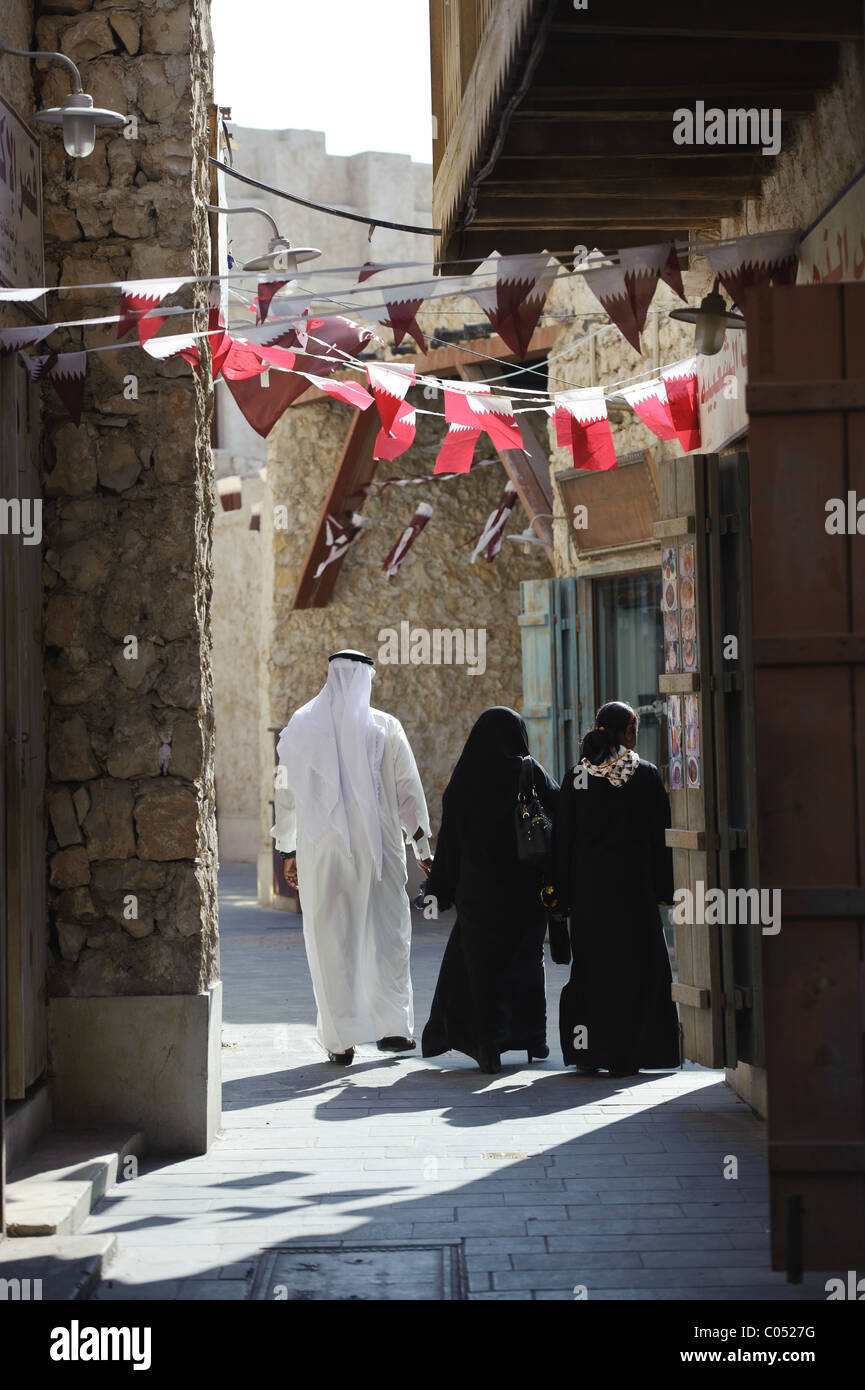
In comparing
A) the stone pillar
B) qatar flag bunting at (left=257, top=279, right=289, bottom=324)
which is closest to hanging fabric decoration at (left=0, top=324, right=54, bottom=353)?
the stone pillar

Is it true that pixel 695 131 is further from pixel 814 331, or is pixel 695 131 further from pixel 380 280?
pixel 380 280

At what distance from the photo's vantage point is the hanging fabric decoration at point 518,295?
18.9 ft

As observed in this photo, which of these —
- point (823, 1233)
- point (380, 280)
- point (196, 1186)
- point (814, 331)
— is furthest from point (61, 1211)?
point (380, 280)

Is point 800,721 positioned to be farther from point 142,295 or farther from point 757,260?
point 142,295

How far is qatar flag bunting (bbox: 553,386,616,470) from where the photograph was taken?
290 inches

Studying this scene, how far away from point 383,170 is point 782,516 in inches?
1212

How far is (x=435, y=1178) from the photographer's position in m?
5.45

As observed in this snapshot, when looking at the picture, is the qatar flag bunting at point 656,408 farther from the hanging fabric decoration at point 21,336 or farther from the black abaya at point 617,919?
the hanging fabric decoration at point 21,336

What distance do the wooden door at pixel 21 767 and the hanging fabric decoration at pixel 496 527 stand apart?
8417 mm

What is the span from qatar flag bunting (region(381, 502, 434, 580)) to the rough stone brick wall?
818 centimetres

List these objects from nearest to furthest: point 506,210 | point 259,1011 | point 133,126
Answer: point 133,126
point 506,210
point 259,1011

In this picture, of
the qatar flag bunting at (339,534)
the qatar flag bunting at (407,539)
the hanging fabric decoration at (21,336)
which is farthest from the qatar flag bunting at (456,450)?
the qatar flag bunting at (339,534)

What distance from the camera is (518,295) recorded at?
5789 millimetres

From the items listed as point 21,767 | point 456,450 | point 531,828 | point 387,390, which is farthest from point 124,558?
point 531,828
